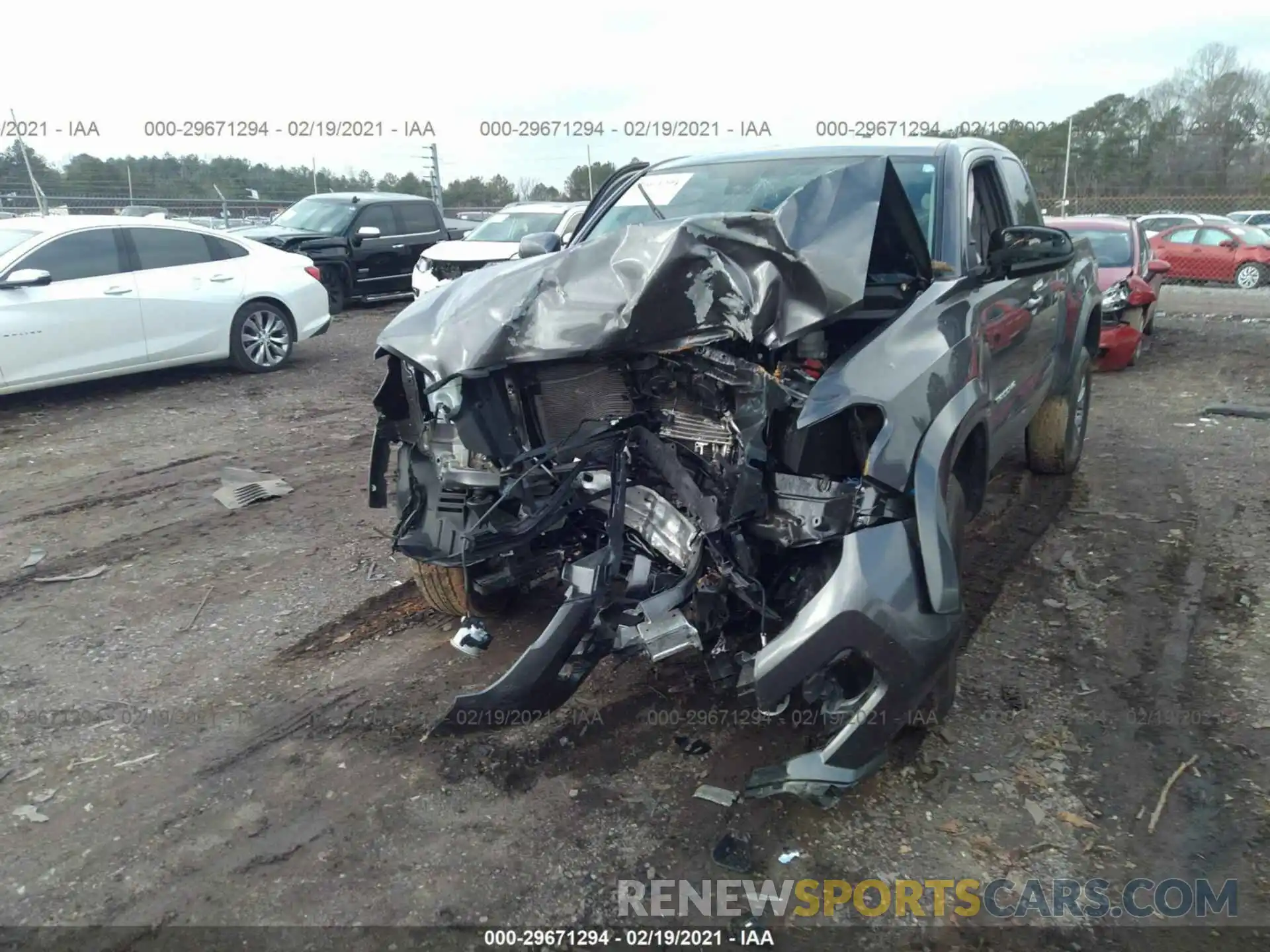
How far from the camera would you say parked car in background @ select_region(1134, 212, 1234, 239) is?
2023cm

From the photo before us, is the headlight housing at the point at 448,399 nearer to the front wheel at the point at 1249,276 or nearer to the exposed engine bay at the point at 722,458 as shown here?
the exposed engine bay at the point at 722,458

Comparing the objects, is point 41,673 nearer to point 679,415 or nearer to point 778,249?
point 679,415

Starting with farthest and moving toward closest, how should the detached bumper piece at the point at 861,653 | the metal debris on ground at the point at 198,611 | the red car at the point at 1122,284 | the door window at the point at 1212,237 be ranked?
the door window at the point at 1212,237 → the red car at the point at 1122,284 → the metal debris on ground at the point at 198,611 → the detached bumper piece at the point at 861,653

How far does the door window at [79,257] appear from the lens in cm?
788

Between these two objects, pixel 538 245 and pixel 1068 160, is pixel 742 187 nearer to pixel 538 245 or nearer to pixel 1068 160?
pixel 538 245

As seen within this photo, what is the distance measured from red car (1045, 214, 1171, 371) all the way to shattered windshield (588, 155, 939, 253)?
6122 millimetres

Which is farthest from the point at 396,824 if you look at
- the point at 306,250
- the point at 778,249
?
the point at 306,250

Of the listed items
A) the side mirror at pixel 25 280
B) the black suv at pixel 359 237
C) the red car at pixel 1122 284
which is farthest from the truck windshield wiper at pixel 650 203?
the black suv at pixel 359 237

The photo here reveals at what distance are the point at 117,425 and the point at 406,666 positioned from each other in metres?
5.13

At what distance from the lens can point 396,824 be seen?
2.91m

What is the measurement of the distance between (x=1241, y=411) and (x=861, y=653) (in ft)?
Result: 24.0

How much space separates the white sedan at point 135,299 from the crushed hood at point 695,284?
6.05m

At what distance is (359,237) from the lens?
1403 cm

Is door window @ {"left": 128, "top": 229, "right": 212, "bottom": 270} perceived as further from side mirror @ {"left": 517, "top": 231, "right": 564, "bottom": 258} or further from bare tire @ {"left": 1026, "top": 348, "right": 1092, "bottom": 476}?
bare tire @ {"left": 1026, "top": 348, "right": 1092, "bottom": 476}
